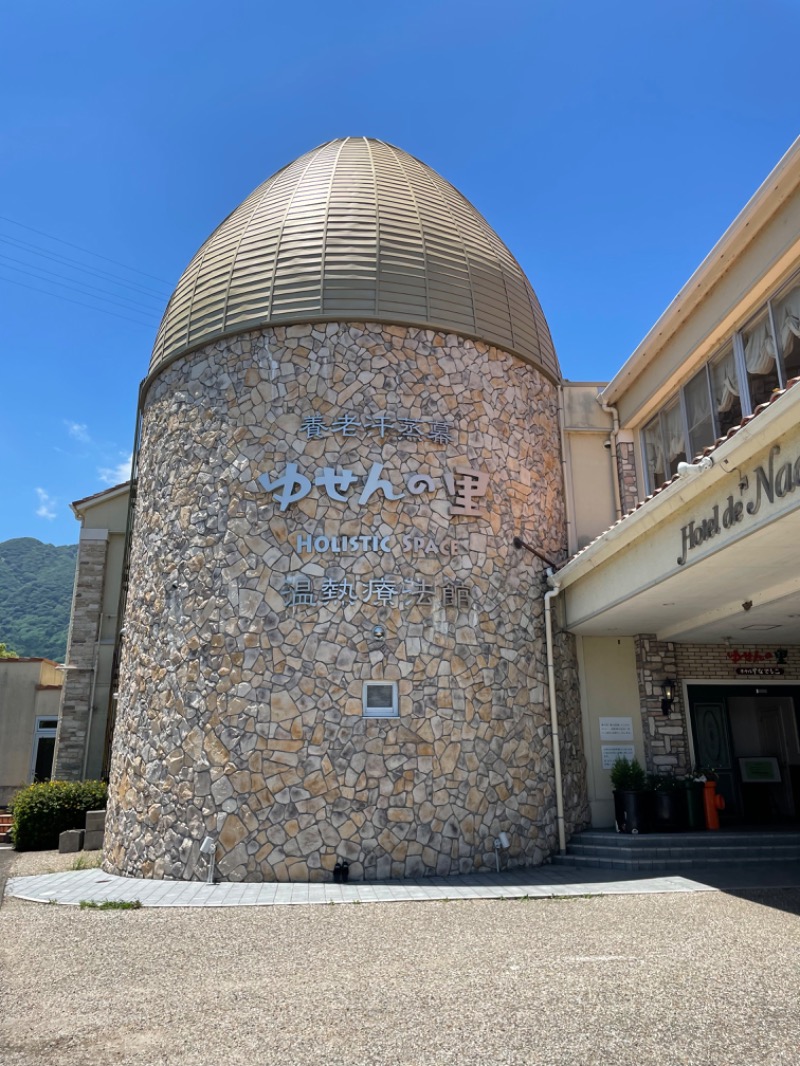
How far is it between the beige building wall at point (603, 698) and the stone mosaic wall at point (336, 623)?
37 cm

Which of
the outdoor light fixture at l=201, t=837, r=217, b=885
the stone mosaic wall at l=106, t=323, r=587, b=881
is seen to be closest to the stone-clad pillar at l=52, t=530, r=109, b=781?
the stone mosaic wall at l=106, t=323, r=587, b=881

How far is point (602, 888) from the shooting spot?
8.95m

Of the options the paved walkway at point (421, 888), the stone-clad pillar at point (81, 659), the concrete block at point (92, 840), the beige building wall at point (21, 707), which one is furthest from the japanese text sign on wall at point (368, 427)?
the beige building wall at point (21, 707)

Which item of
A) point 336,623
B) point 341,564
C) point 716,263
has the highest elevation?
point 716,263

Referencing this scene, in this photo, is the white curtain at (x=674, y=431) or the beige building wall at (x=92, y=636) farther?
the beige building wall at (x=92, y=636)

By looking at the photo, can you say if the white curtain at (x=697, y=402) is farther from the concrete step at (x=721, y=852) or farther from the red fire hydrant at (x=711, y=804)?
the concrete step at (x=721, y=852)

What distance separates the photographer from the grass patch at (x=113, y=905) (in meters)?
8.49

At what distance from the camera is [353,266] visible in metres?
11.9

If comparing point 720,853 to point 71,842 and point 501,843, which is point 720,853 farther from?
point 71,842

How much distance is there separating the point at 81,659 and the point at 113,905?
9589 mm

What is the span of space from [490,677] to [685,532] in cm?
371

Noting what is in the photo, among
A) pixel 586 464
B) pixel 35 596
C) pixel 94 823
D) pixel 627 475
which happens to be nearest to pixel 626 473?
pixel 627 475

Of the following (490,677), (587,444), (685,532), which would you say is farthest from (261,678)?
(587,444)

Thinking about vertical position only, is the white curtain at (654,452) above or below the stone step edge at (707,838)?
above
